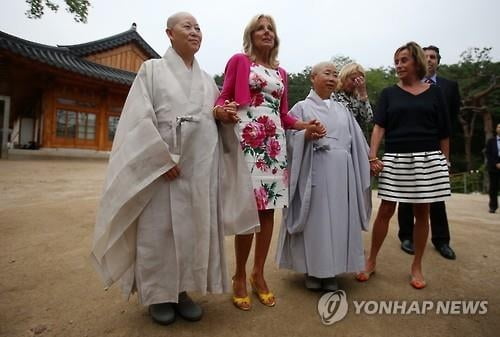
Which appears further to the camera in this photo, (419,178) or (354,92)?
(354,92)

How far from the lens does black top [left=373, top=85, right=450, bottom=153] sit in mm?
2420

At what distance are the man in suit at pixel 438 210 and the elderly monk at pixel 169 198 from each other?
7.20 feet

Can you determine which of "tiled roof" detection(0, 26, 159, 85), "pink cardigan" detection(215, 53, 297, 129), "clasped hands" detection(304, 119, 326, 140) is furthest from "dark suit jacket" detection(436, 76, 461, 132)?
"tiled roof" detection(0, 26, 159, 85)

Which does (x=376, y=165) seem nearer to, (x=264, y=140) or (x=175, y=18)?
(x=264, y=140)

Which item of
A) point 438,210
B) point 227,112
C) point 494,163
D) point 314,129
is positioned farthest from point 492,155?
point 227,112

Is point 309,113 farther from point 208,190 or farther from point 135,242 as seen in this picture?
point 135,242

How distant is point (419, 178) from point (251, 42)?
1.54m

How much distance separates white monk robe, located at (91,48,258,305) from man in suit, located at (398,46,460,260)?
220 cm

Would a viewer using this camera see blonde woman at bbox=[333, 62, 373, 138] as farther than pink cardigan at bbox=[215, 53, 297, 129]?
Yes

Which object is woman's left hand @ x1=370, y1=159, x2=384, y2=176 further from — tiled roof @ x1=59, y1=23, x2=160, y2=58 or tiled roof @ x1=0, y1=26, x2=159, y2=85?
tiled roof @ x1=59, y1=23, x2=160, y2=58

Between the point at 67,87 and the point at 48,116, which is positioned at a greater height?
the point at 67,87

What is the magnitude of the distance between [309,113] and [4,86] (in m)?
13.5

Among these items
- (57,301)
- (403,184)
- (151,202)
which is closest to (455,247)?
(403,184)

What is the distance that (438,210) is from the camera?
3.25 m
